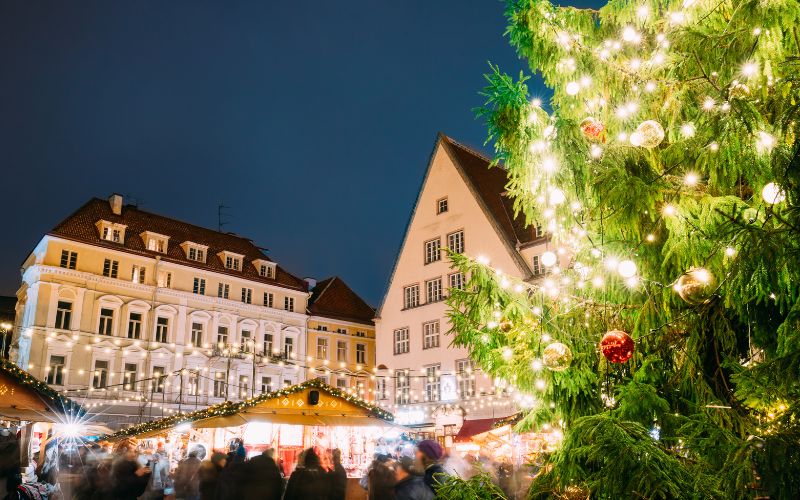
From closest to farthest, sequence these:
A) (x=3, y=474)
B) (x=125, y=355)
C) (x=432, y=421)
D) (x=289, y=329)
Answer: (x=3, y=474) < (x=432, y=421) < (x=125, y=355) < (x=289, y=329)

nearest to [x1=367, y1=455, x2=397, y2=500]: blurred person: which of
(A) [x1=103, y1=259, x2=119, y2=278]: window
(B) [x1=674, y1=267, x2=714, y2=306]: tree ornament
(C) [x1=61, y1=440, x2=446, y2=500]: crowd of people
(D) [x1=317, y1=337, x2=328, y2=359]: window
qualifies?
(C) [x1=61, y1=440, x2=446, y2=500]: crowd of people

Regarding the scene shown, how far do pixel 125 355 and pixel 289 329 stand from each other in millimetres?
10831

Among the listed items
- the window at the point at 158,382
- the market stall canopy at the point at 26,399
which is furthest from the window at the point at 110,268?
the market stall canopy at the point at 26,399

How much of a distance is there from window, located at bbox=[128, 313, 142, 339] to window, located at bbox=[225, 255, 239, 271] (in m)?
7.12

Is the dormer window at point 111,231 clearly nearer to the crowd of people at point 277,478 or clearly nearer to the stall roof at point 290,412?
the stall roof at point 290,412

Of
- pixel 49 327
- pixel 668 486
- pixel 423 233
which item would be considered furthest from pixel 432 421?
pixel 668 486

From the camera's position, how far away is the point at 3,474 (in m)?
6.77

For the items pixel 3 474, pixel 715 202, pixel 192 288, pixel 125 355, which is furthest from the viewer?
pixel 192 288

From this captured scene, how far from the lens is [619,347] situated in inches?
182

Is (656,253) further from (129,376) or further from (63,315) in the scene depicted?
(129,376)

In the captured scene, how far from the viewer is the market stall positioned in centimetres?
1403

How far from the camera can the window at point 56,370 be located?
30859mm

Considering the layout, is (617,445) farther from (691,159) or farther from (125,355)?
(125,355)

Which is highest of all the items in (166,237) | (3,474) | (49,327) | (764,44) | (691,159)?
(166,237)
